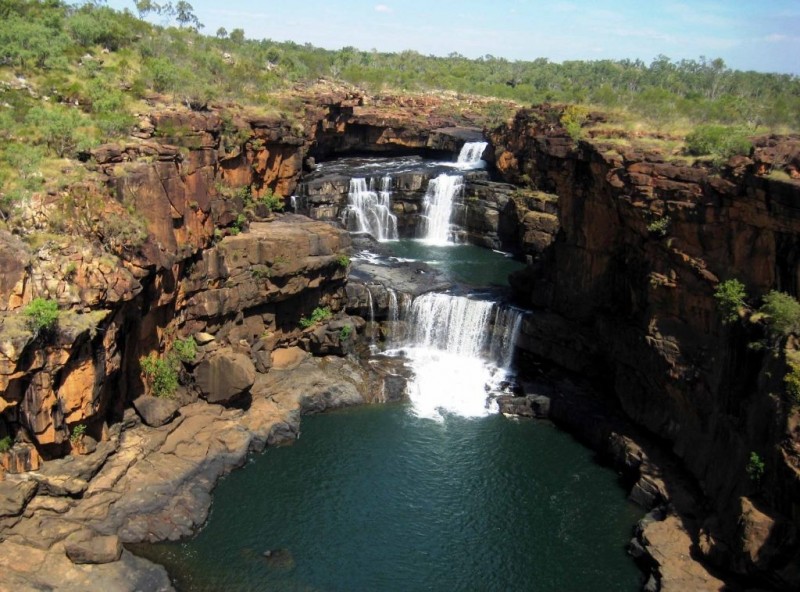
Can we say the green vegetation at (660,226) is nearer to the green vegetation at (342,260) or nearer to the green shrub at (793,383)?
the green shrub at (793,383)

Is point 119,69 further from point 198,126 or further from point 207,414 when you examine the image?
point 207,414

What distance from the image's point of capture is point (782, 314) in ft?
62.5

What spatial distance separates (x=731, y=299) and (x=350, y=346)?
16.2 m

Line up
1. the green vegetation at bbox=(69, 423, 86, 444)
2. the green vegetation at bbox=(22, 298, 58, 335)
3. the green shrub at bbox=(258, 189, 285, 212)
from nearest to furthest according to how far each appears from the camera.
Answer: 1. the green vegetation at bbox=(22, 298, 58, 335)
2. the green vegetation at bbox=(69, 423, 86, 444)
3. the green shrub at bbox=(258, 189, 285, 212)

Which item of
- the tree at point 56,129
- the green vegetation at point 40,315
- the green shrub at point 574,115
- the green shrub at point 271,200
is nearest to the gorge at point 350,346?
the green vegetation at point 40,315

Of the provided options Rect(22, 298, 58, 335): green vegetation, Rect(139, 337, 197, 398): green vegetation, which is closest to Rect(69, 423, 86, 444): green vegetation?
Rect(22, 298, 58, 335): green vegetation

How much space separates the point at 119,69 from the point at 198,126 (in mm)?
9163

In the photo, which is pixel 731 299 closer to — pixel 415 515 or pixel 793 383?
pixel 793 383

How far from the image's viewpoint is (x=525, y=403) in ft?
95.7

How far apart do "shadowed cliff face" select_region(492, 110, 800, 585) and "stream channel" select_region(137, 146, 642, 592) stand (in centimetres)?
284

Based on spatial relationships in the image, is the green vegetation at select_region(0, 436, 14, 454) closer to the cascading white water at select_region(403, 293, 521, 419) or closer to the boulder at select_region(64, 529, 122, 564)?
the boulder at select_region(64, 529, 122, 564)

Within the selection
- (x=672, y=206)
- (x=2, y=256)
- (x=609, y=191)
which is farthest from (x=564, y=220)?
(x=2, y=256)

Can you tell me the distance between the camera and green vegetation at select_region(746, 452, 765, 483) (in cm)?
1867

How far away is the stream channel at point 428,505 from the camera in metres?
20.3
